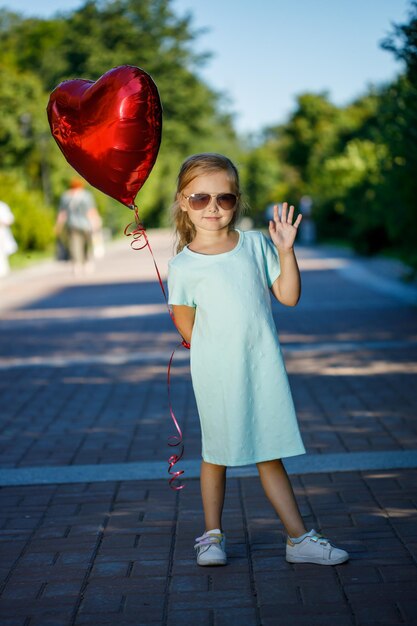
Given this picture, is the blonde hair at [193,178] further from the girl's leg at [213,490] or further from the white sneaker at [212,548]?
the white sneaker at [212,548]

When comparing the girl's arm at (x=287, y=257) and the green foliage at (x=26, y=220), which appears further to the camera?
the green foliage at (x=26, y=220)

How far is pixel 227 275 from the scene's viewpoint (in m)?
3.91

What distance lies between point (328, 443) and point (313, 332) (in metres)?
5.64

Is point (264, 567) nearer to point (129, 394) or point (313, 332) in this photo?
point (129, 394)

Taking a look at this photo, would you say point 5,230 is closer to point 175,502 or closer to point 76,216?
point 76,216

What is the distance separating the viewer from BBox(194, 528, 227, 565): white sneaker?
401 cm

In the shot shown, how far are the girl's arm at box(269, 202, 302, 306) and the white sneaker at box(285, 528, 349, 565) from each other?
922 millimetres

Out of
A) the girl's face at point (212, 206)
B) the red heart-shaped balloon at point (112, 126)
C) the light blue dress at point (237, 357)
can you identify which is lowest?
the light blue dress at point (237, 357)

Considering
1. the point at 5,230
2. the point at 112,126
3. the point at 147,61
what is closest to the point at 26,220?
the point at 5,230

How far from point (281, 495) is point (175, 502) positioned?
113 centimetres

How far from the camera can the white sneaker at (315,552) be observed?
13.0ft

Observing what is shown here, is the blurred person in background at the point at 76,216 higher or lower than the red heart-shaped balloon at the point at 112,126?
lower

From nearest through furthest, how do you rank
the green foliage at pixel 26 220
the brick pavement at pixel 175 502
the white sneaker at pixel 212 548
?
the brick pavement at pixel 175 502, the white sneaker at pixel 212 548, the green foliage at pixel 26 220

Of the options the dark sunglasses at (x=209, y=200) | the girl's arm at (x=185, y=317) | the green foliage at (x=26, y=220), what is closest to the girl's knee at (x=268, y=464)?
the girl's arm at (x=185, y=317)
